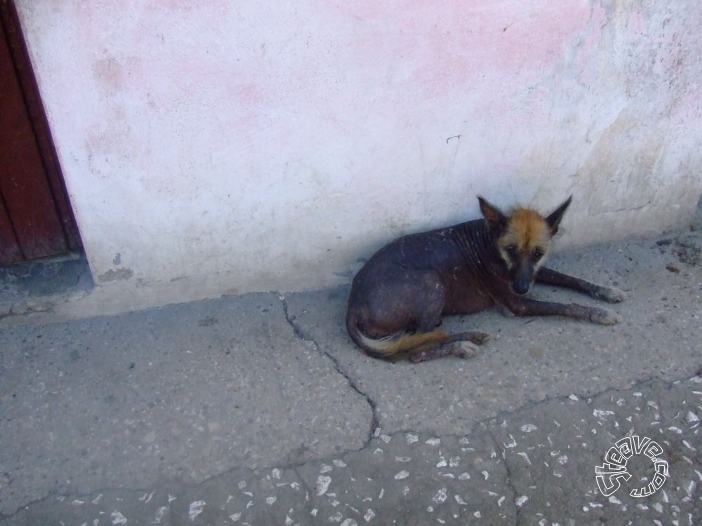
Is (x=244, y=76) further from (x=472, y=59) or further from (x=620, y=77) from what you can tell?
(x=620, y=77)

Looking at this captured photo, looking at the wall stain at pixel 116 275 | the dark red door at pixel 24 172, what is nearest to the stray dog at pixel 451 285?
the wall stain at pixel 116 275

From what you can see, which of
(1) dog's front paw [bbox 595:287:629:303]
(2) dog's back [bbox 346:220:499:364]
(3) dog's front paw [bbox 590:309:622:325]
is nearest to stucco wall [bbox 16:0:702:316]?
(2) dog's back [bbox 346:220:499:364]

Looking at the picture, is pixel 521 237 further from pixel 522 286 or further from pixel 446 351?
pixel 446 351

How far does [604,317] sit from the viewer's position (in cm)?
369

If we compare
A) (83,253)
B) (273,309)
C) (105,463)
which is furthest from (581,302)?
(83,253)

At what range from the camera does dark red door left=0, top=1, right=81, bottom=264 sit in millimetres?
3188

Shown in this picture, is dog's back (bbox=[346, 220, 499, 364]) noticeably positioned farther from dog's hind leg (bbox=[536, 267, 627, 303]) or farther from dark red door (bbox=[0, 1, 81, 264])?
dark red door (bbox=[0, 1, 81, 264])

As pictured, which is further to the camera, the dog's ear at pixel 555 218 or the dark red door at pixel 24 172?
the dog's ear at pixel 555 218

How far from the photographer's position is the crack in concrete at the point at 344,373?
3.10 m

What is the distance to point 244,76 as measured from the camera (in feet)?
10.5

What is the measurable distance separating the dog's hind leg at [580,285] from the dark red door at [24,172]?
9.83 feet

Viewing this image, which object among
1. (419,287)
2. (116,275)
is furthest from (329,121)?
(116,275)

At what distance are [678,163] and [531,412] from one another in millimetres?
2134

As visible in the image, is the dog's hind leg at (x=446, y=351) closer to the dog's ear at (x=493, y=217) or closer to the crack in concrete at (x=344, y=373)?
the crack in concrete at (x=344, y=373)
